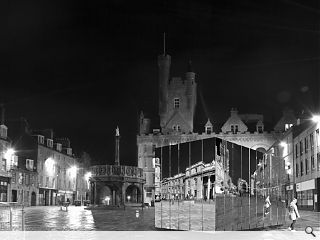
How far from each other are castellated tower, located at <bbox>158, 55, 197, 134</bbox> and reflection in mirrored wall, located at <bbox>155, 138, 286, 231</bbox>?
63.7m

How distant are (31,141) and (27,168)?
5.77 metres

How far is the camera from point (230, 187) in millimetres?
19781

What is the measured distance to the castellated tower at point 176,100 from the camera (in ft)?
282

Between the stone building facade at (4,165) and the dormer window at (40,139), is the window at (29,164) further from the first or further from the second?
the stone building facade at (4,165)

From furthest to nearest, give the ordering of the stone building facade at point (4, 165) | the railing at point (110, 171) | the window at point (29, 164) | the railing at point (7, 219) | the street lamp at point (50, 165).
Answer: the street lamp at point (50, 165) < the window at point (29, 164) < the stone building facade at point (4, 165) < the railing at point (110, 171) < the railing at point (7, 219)

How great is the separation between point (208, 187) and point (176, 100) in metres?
70.3

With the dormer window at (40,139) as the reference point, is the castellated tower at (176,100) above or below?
above

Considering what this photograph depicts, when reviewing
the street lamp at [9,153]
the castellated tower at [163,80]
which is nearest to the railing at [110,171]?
the street lamp at [9,153]

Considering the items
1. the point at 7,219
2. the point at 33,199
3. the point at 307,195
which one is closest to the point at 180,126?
the point at 33,199

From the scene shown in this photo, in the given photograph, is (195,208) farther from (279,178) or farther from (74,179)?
(74,179)

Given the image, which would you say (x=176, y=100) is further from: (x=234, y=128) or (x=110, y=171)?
(x=110, y=171)

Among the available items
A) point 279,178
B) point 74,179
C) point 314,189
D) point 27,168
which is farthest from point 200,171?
point 74,179

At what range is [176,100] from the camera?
88.9 m

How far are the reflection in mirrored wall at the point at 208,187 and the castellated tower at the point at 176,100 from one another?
6371cm
